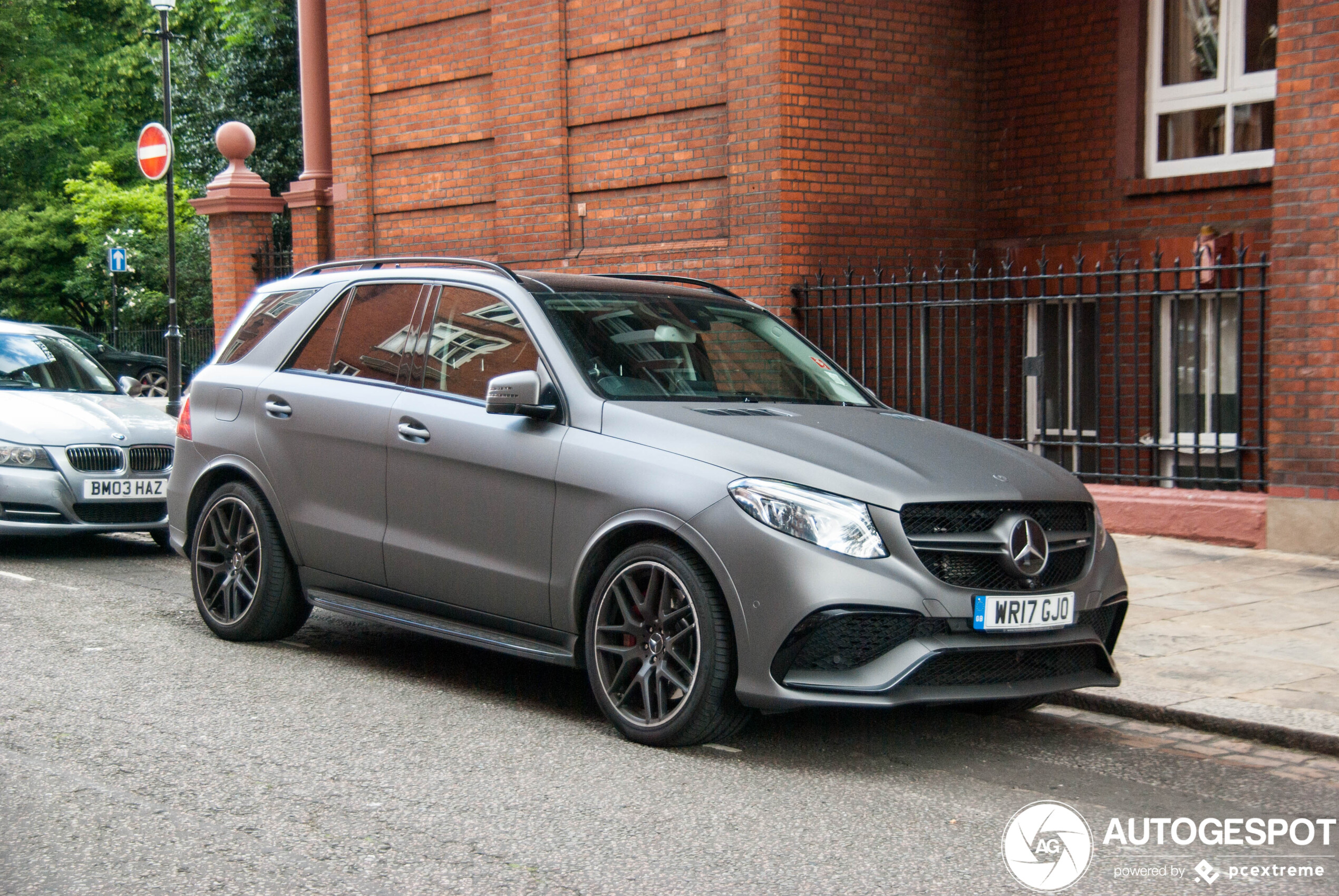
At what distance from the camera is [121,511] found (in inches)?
392

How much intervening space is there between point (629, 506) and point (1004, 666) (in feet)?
4.67

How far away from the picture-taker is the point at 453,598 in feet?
19.9

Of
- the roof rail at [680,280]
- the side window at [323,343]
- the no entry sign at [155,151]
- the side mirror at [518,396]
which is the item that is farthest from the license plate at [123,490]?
the no entry sign at [155,151]

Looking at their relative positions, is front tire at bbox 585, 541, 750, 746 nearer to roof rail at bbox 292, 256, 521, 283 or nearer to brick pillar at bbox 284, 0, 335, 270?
roof rail at bbox 292, 256, 521, 283

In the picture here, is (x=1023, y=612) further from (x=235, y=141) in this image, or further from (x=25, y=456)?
(x=235, y=141)

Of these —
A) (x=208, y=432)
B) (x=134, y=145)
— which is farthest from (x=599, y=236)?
(x=134, y=145)

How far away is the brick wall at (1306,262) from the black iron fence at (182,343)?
1869 centimetres

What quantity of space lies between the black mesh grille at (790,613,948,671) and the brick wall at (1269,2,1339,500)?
18.2ft

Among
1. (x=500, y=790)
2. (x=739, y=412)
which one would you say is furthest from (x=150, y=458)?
(x=500, y=790)

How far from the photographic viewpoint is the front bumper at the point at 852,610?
4895mm

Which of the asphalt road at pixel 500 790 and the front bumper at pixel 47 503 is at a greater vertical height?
the front bumper at pixel 47 503

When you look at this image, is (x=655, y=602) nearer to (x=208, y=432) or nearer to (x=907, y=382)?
(x=208, y=432)

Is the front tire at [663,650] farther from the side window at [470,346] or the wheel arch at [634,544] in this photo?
the side window at [470,346]

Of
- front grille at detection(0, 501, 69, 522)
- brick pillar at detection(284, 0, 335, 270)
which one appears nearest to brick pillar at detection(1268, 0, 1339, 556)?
front grille at detection(0, 501, 69, 522)
